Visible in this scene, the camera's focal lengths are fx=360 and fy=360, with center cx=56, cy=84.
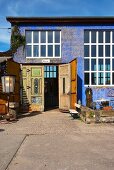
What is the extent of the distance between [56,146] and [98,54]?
36.4 feet

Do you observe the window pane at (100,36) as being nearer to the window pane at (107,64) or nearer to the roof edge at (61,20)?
the roof edge at (61,20)

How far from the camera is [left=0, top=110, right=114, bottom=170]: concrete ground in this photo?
289 inches

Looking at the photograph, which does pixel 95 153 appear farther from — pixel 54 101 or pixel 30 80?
pixel 54 101

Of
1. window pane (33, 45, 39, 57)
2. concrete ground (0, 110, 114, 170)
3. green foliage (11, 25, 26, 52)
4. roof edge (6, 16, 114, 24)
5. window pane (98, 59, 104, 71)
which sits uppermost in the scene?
roof edge (6, 16, 114, 24)

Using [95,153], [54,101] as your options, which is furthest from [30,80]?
[95,153]

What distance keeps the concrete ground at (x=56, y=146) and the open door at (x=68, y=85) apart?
4050 millimetres

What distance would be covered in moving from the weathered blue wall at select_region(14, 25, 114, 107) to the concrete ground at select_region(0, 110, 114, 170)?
5576 millimetres

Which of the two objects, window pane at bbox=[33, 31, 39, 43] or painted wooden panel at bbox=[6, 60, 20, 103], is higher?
window pane at bbox=[33, 31, 39, 43]

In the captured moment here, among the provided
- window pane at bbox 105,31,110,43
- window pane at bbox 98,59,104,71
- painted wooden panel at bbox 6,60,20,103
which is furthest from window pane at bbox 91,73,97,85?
painted wooden panel at bbox 6,60,20,103

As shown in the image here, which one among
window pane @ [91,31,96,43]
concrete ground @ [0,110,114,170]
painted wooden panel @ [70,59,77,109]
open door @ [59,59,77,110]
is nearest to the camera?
concrete ground @ [0,110,114,170]

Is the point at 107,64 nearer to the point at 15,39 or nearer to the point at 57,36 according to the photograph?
the point at 57,36

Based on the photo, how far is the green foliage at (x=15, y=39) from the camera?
19266 mm

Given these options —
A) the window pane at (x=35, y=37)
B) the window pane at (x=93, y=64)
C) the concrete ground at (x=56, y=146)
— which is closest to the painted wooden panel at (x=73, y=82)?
the window pane at (x=93, y=64)

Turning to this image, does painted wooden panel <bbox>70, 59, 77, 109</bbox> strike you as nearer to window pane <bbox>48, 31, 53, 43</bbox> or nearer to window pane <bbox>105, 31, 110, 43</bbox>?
window pane <bbox>48, 31, 53, 43</bbox>
